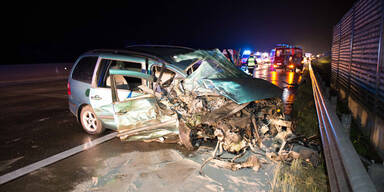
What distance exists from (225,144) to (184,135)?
70cm

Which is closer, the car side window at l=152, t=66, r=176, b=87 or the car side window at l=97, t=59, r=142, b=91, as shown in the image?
the car side window at l=152, t=66, r=176, b=87

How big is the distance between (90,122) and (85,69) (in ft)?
3.84

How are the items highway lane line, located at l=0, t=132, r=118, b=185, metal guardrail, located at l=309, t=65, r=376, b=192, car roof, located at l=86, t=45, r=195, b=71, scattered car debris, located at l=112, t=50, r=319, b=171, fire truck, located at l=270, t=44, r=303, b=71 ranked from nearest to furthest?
metal guardrail, located at l=309, t=65, r=376, b=192
highway lane line, located at l=0, t=132, r=118, b=185
scattered car debris, located at l=112, t=50, r=319, b=171
car roof, located at l=86, t=45, r=195, b=71
fire truck, located at l=270, t=44, r=303, b=71

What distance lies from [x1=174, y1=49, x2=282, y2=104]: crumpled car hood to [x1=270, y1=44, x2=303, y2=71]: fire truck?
19968mm

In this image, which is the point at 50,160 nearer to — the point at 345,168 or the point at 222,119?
the point at 222,119

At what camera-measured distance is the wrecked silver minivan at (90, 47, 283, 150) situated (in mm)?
4125

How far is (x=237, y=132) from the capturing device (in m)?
4.11

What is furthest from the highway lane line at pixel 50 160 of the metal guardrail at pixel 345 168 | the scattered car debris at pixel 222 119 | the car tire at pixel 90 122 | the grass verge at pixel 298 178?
the metal guardrail at pixel 345 168

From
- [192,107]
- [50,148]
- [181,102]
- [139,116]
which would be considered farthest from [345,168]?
[50,148]

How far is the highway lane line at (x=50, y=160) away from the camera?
3.71m

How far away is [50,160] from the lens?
4.23 m

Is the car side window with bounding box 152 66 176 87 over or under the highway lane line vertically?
over

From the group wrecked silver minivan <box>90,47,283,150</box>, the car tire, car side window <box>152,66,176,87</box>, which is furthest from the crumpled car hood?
the car tire

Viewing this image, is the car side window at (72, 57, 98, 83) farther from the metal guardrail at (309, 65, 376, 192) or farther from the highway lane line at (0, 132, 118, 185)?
the metal guardrail at (309, 65, 376, 192)
